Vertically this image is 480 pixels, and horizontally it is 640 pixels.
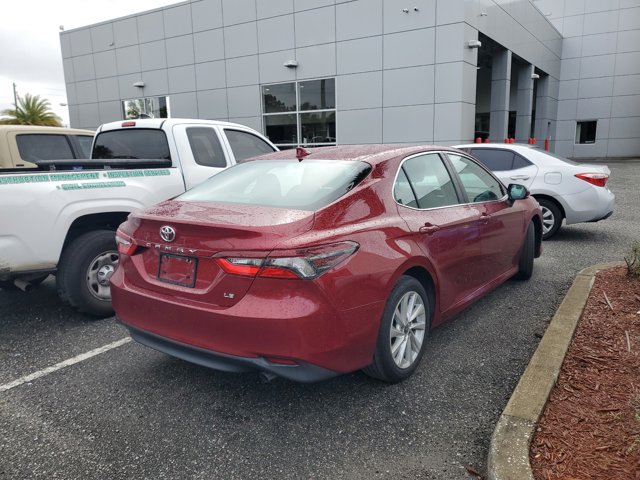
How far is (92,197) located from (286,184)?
82.5 inches

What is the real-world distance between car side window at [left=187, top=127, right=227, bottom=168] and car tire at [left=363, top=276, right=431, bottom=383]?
3.29 m

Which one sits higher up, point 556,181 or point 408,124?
point 408,124

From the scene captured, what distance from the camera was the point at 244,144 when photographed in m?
6.38

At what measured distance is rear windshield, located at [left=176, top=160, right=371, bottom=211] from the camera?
10.1ft

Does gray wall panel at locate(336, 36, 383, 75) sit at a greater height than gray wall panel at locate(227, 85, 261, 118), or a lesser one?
greater

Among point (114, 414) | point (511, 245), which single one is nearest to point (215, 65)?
point (511, 245)

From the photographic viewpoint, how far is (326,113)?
57.7ft

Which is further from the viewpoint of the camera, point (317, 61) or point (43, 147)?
point (317, 61)

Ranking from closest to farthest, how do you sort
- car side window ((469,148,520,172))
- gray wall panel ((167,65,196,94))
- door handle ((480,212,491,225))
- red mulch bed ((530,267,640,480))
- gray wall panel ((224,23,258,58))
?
1. red mulch bed ((530,267,640,480))
2. door handle ((480,212,491,225))
3. car side window ((469,148,520,172))
4. gray wall panel ((224,23,258,58))
5. gray wall panel ((167,65,196,94))

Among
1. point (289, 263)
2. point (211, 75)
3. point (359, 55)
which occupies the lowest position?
point (289, 263)

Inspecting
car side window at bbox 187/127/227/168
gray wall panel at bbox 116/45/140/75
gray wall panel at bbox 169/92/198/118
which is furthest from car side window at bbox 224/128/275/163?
gray wall panel at bbox 116/45/140/75

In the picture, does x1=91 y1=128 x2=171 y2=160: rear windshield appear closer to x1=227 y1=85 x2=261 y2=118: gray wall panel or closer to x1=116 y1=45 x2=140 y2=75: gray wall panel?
x1=227 y1=85 x2=261 y2=118: gray wall panel

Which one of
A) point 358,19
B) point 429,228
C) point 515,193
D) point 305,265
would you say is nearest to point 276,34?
point 358,19

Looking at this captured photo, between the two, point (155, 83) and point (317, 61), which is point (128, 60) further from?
point (317, 61)
